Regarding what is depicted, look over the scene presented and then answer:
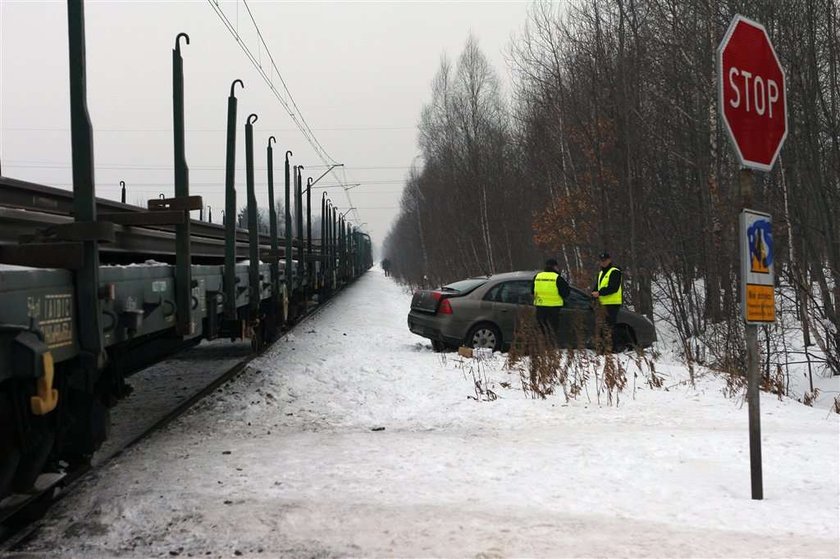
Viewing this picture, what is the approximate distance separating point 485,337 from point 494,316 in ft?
1.27

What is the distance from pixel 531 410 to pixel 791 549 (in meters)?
3.70

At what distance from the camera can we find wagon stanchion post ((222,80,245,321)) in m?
7.46

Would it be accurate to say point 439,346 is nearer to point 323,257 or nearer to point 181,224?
point 181,224

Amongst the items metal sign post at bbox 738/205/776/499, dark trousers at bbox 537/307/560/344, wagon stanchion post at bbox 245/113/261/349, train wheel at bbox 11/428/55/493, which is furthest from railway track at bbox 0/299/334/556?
dark trousers at bbox 537/307/560/344

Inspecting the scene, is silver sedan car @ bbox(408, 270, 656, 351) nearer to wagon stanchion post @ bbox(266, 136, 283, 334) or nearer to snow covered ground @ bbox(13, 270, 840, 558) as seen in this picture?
wagon stanchion post @ bbox(266, 136, 283, 334)

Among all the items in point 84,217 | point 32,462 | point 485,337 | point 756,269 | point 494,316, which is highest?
point 84,217

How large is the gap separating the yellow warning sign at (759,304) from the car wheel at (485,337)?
24.8 feet

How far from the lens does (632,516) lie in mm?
4078

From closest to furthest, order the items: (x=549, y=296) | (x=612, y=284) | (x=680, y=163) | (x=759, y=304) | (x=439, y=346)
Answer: (x=759, y=304) → (x=612, y=284) → (x=549, y=296) → (x=439, y=346) → (x=680, y=163)

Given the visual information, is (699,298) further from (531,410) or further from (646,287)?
(531,410)

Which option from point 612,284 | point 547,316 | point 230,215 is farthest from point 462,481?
point 612,284

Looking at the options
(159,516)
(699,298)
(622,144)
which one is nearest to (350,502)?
(159,516)

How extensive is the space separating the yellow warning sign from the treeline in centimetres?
572

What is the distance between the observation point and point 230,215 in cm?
769
